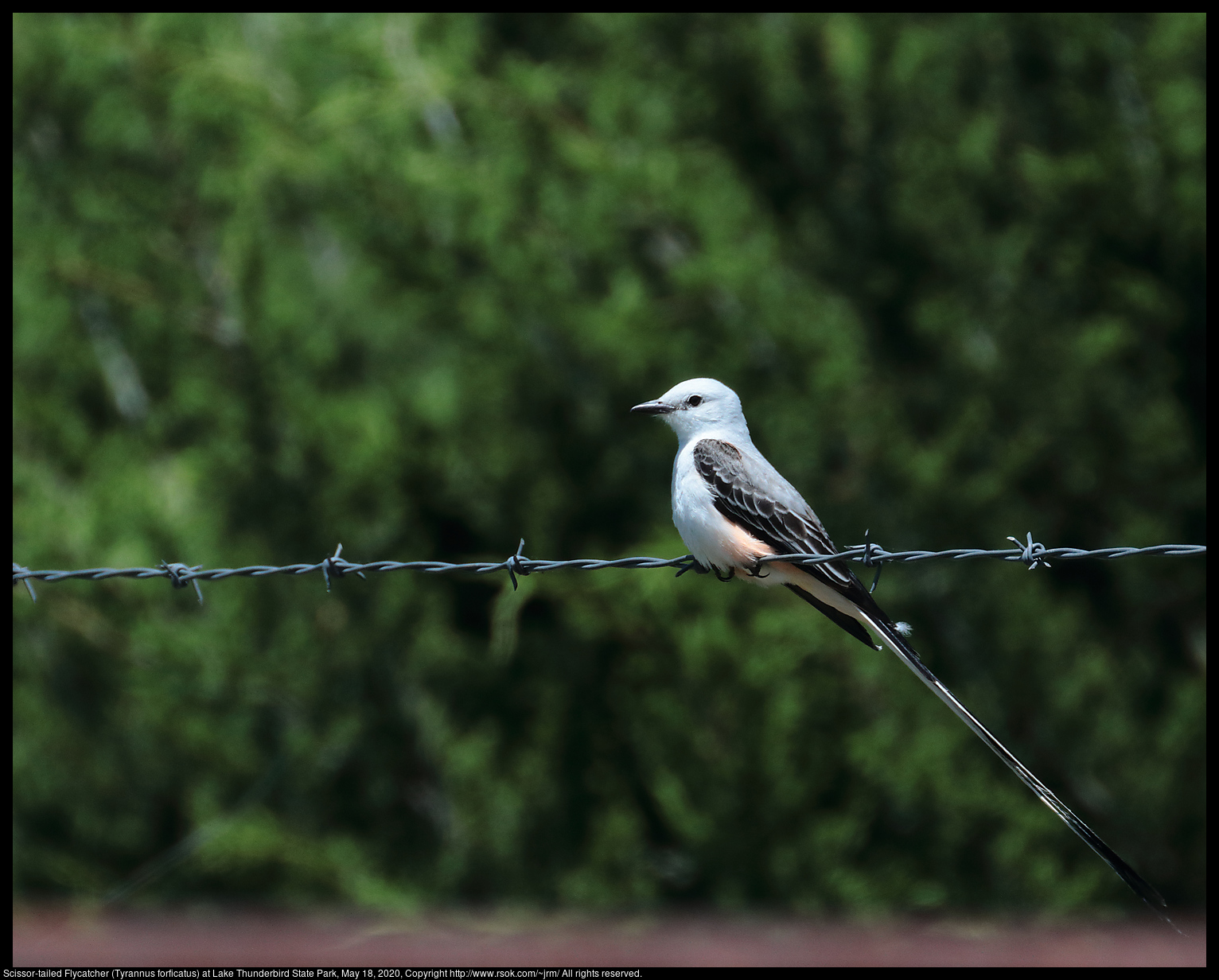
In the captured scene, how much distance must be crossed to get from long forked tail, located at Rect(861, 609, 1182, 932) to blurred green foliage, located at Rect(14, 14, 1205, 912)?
221 cm

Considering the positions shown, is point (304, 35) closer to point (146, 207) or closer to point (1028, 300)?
point (146, 207)

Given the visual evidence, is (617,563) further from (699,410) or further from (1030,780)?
(699,410)

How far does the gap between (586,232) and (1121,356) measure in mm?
3202

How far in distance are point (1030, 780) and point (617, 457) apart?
378 cm

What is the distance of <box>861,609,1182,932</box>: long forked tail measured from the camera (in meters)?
3.25

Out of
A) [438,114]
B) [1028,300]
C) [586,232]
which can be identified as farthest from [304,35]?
[1028,300]

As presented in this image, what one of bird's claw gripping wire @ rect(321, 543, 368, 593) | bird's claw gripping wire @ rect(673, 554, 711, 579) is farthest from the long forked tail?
bird's claw gripping wire @ rect(321, 543, 368, 593)

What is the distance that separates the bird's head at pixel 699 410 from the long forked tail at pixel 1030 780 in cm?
128

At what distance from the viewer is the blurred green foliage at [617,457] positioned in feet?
21.3

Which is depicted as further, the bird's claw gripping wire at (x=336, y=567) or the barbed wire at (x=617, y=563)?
the bird's claw gripping wire at (x=336, y=567)

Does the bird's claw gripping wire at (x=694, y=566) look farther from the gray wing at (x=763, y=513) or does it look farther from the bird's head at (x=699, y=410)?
the bird's head at (x=699, y=410)

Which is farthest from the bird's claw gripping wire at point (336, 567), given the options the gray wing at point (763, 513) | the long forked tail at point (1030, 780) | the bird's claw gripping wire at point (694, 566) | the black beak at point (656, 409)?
the long forked tail at point (1030, 780)

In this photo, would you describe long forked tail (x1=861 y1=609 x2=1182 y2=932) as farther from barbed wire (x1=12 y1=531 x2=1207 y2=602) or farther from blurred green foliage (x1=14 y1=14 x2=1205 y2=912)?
blurred green foliage (x1=14 y1=14 x2=1205 y2=912)

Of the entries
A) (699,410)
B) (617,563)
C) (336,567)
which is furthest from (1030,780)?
(336,567)
